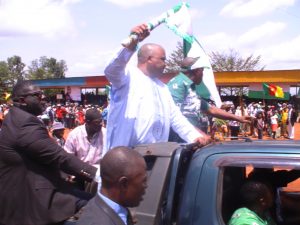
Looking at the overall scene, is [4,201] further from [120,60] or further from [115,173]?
[115,173]

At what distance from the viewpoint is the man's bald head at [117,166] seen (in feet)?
6.10

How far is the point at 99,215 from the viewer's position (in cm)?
174

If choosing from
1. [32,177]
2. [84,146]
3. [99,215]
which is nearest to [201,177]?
[99,215]

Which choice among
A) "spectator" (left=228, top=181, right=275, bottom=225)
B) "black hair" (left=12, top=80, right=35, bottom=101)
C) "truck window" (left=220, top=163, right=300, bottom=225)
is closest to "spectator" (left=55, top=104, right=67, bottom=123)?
"black hair" (left=12, top=80, right=35, bottom=101)

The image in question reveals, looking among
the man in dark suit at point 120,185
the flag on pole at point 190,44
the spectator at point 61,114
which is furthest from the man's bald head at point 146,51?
the spectator at point 61,114

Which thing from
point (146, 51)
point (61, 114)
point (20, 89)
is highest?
point (146, 51)

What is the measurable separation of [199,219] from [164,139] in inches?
43.4

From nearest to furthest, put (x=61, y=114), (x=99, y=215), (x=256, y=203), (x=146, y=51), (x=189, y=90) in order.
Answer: (x=99, y=215)
(x=256, y=203)
(x=146, y=51)
(x=189, y=90)
(x=61, y=114)

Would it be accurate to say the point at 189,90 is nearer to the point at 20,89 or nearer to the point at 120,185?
the point at 20,89

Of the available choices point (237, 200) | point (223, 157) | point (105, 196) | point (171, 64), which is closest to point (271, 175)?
point (237, 200)

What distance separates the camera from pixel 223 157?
2445mm

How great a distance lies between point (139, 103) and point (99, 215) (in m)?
1.55

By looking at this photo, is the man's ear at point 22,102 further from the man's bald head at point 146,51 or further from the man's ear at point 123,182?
the man's ear at point 123,182

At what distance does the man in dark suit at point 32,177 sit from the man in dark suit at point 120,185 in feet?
3.86
